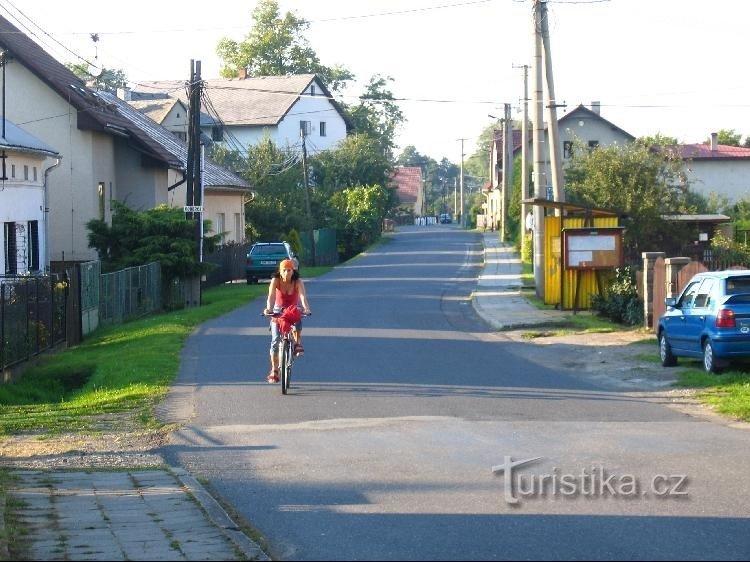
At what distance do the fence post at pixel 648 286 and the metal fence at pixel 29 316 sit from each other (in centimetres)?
1205

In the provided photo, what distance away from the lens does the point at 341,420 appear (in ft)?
39.7

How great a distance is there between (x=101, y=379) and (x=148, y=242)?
14654mm

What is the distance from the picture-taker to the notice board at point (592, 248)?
26.3 m

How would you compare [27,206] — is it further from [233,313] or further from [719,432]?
[719,432]

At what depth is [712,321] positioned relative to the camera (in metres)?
15.3

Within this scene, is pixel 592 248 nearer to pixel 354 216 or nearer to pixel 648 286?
pixel 648 286

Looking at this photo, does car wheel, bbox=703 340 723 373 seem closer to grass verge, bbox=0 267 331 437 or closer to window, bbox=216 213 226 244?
grass verge, bbox=0 267 331 437

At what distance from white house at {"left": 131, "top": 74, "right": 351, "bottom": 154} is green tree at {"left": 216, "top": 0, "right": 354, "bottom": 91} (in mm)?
7151

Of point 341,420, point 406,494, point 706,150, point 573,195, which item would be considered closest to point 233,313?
point 573,195

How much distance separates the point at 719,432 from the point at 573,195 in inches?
965

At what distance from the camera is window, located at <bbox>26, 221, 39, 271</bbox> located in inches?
1204

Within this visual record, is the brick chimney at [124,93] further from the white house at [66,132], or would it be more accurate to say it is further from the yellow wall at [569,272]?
the yellow wall at [569,272]

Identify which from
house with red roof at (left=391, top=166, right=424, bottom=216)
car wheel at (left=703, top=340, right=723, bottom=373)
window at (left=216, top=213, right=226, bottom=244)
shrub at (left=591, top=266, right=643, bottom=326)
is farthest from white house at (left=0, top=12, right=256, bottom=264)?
house with red roof at (left=391, top=166, right=424, bottom=216)

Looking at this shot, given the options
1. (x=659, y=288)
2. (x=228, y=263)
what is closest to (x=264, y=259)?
(x=228, y=263)
